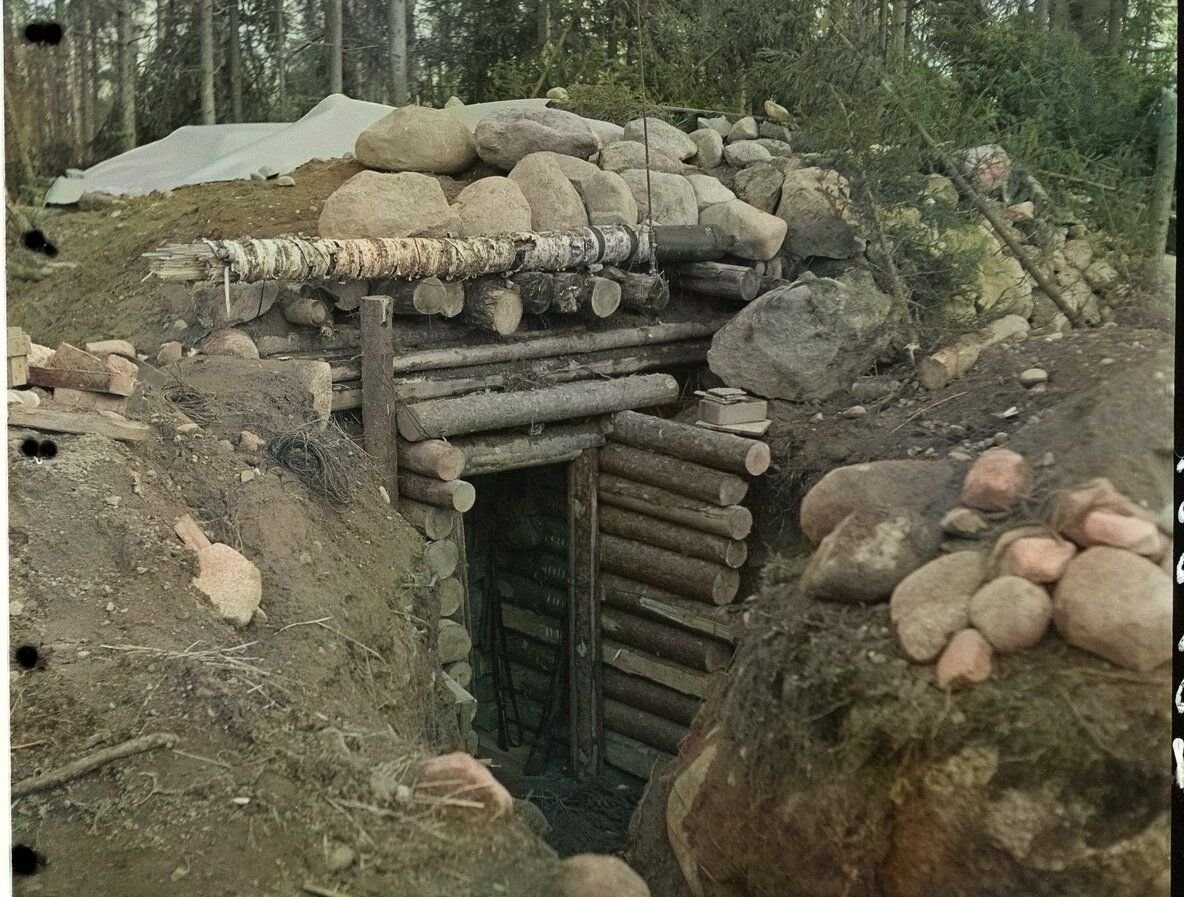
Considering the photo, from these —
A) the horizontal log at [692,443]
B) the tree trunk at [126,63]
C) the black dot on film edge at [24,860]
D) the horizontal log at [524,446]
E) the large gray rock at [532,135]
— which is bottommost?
the black dot on film edge at [24,860]

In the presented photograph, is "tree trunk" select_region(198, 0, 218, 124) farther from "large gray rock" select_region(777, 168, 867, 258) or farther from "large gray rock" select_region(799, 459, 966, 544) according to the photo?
"large gray rock" select_region(799, 459, 966, 544)

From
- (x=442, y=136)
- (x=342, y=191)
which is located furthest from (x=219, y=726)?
(x=442, y=136)

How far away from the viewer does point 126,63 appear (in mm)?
2227

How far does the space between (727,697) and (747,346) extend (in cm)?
54

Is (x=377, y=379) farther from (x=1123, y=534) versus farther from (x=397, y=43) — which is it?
Answer: (x=1123, y=534)

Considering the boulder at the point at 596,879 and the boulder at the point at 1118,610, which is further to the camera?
the boulder at the point at 596,879

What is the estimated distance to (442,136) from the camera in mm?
2260

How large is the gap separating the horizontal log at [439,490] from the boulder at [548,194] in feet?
1.55

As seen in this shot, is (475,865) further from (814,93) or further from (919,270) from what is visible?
(814,93)

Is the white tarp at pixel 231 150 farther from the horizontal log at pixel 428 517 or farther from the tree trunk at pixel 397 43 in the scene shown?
the horizontal log at pixel 428 517

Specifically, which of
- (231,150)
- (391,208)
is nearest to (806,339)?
(391,208)

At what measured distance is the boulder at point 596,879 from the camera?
1.94 meters

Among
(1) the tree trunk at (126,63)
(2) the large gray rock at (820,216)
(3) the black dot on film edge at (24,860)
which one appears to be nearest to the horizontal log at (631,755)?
(2) the large gray rock at (820,216)

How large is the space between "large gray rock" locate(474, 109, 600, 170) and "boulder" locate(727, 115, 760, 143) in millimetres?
236
